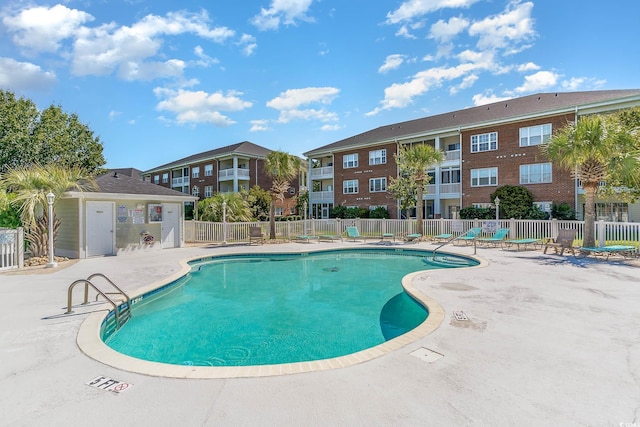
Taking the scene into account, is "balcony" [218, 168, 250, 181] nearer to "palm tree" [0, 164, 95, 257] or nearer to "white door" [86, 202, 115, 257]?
"white door" [86, 202, 115, 257]

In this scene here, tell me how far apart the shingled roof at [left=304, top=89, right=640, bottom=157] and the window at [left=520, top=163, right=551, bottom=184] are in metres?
3.77

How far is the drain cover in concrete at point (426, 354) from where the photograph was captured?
13.6 ft

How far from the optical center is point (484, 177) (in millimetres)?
26594

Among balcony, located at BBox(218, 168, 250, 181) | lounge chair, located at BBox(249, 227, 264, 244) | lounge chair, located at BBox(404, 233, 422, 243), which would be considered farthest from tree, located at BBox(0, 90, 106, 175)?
lounge chair, located at BBox(404, 233, 422, 243)

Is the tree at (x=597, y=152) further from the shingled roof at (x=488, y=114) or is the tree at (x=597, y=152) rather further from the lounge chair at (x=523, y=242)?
the shingled roof at (x=488, y=114)

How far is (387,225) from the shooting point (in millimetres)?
22203

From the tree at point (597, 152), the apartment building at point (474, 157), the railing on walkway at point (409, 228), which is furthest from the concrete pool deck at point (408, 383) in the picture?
the apartment building at point (474, 157)

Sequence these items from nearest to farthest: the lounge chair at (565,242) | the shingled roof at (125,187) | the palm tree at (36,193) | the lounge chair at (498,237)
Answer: the palm tree at (36,193), the lounge chair at (565,242), the shingled roof at (125,187), the lounge chair at (498,237)

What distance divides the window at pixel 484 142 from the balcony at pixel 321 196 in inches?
584

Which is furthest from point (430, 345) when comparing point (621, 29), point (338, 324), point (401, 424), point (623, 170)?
point (621, 29)

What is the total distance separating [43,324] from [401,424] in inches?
242

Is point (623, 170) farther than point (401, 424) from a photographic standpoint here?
Yes

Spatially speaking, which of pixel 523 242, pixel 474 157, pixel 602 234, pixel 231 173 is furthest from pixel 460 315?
pixel 231 173

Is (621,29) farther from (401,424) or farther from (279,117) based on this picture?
(279,117)
